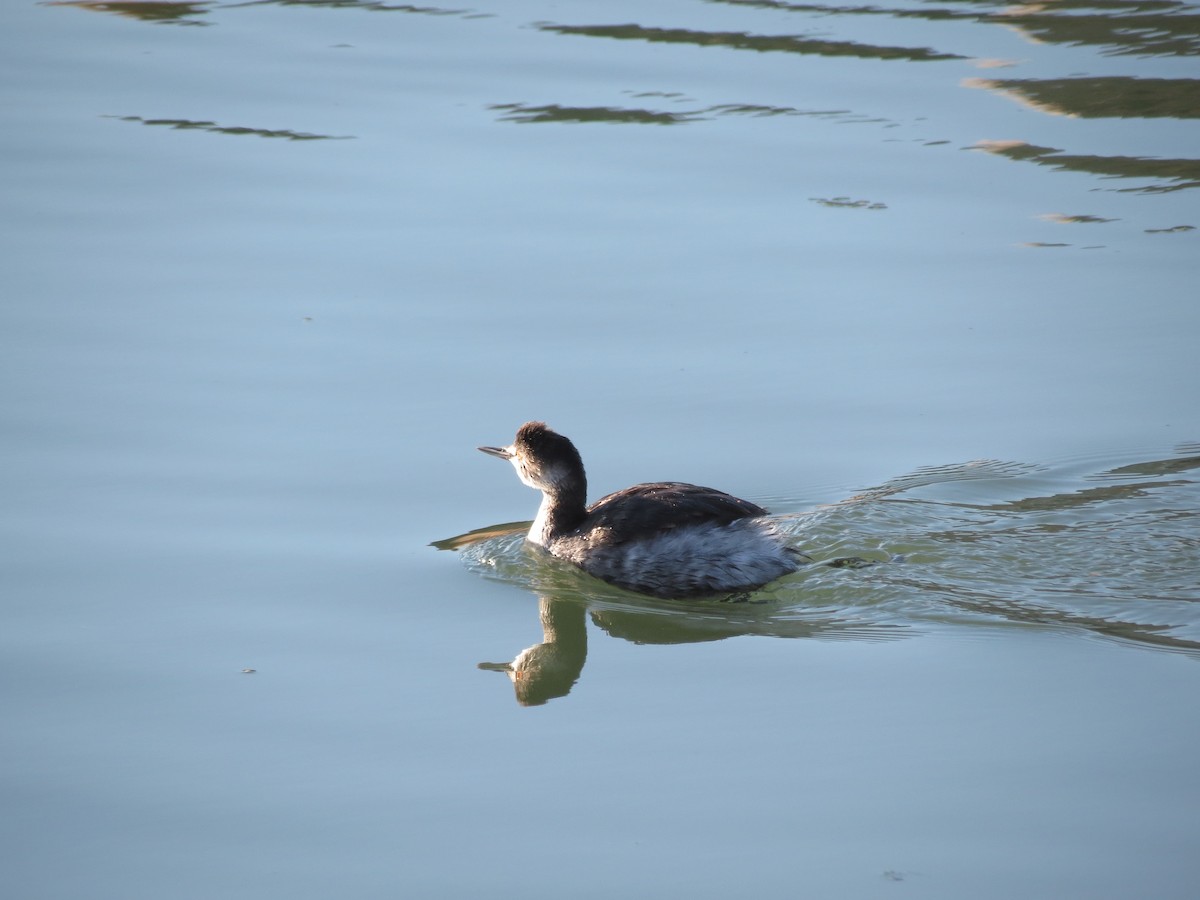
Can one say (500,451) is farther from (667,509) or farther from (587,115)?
(587,115)

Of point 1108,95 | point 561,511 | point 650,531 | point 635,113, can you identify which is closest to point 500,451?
Result: point 561,511

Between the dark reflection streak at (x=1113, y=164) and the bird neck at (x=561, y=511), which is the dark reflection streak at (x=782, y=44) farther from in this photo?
the bird neck at (x=561, y=511)

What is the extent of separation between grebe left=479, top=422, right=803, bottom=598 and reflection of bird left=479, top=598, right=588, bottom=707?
367 millimetres

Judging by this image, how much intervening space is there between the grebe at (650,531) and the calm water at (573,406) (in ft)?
0.57

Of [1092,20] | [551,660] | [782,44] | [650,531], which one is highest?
[1092,20]

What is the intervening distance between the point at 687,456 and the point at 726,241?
2.61 metres

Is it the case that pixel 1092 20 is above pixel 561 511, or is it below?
above

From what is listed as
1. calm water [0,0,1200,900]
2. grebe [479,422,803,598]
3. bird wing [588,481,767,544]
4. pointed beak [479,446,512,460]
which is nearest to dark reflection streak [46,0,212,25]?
calm water [0,0,1200,900]

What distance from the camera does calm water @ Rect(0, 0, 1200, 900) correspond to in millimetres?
4680

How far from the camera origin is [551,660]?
5977 mm

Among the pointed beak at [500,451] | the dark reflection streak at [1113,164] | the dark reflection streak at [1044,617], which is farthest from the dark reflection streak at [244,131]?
the dark reflection streak at [1044,617]

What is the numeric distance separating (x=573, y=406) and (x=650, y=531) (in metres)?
1.32

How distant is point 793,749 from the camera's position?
16.5 ft

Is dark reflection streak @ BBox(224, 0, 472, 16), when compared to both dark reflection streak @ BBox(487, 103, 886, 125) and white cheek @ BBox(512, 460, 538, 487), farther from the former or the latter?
white cheek @ BBox(512, 460, 538, 487)
